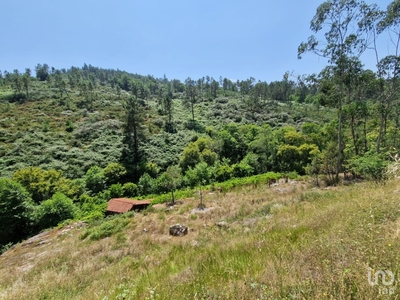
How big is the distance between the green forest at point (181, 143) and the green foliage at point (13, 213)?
80 mm

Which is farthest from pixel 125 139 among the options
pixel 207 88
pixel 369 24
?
pixel 207 88

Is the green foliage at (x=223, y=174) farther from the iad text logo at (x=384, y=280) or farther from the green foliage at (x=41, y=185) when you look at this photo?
the iad text logo at (x=384, y=280)

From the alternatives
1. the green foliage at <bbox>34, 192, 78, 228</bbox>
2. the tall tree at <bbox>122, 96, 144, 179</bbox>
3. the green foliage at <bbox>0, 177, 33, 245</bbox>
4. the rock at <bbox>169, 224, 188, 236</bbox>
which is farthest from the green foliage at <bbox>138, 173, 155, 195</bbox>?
the rock at <bbox>169, 224, 188, 236</bbox>

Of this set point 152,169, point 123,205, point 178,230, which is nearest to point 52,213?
point 123,205

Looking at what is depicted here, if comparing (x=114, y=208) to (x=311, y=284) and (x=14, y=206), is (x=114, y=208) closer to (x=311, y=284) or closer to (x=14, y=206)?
(x=14, y=206)

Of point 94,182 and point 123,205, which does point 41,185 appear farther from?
point 123,205

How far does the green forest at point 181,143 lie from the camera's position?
53.1ft

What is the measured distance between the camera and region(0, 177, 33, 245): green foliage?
60.8ft

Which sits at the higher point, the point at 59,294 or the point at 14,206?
the point at 59,294

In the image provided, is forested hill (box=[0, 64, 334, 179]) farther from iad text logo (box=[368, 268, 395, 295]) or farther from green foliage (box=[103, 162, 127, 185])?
iad text logo (box=[368, 268, 395, 295])

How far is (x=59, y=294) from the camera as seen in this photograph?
3.96 m

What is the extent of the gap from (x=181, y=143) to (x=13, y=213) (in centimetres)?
2837

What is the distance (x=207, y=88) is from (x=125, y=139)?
2621 inches

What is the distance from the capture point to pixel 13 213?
18953mm
